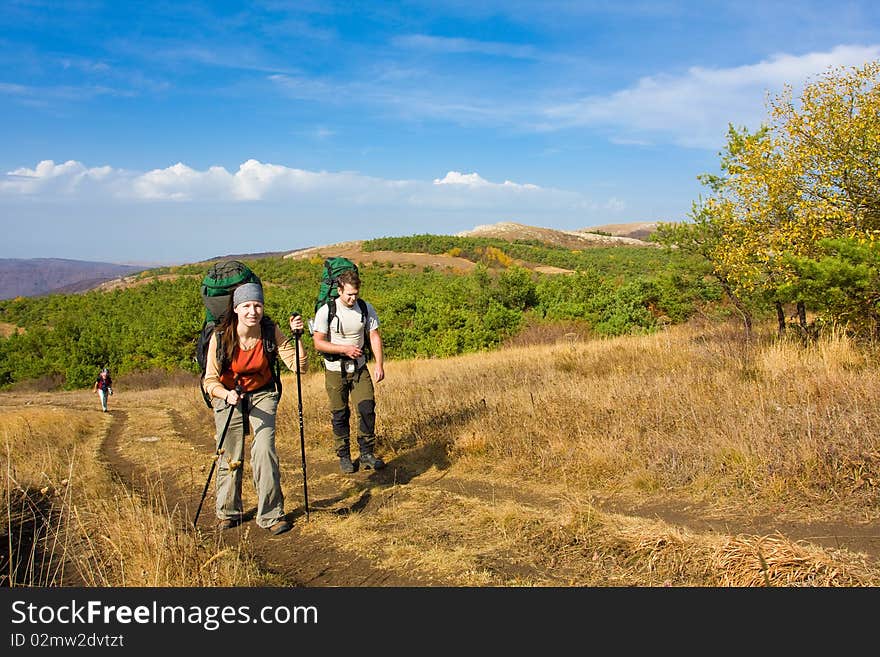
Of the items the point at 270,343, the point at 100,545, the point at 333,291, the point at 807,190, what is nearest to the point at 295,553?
the point at 100,545

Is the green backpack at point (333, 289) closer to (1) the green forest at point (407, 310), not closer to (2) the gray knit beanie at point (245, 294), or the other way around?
(2) the gray knit beanie at point (245, 294)

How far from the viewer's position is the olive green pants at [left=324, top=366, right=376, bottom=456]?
634 centimetres

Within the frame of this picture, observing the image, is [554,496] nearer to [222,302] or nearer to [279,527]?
[279,527]

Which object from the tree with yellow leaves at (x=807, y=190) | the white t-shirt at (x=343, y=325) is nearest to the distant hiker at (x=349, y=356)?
the white t-shirt at (x=343, y=325)

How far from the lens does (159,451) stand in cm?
890

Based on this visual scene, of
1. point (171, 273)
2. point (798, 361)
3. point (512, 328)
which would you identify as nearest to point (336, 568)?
point (798, 361)

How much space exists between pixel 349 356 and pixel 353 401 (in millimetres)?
579

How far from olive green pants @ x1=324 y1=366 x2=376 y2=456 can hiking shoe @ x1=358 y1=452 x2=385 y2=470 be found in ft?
0.18

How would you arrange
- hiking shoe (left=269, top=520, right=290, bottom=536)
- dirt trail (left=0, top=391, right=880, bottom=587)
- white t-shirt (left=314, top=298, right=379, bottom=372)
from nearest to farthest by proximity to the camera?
dirt trail (left=0, top=391, right=880, bottom=587) → hiking shoe (left=269, top=520, right=290, bottom=536) → white t-shirt (left=314, top=298, right=379, bottom=372)

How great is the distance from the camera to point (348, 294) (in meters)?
6.02

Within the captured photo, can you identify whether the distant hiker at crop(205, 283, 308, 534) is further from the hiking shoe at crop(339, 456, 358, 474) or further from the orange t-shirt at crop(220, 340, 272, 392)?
the hiking shoe at crop(339, 456, 358, 474)

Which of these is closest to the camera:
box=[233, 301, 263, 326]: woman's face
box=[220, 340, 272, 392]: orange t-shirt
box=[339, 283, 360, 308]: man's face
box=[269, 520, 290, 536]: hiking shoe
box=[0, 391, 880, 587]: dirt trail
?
box=[0, 391, 880, 587]: dirt trail

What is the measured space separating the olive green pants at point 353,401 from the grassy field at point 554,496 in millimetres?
400

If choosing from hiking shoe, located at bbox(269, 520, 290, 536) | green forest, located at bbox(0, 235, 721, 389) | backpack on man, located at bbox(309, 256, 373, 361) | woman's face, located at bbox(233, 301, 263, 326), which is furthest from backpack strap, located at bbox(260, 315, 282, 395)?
green forest, located at bbox(0, 235, 721, 389)
